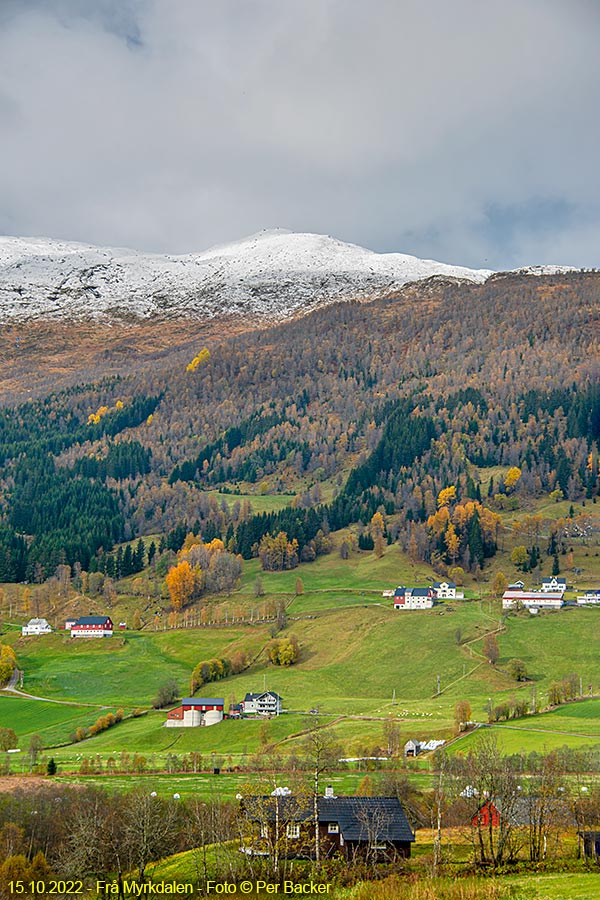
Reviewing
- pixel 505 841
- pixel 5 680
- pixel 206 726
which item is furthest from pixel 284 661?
pixel 505 841

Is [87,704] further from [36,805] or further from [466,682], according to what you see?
[36,805]

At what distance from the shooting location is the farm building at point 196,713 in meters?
120

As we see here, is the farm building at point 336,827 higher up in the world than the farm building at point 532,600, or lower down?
lower down

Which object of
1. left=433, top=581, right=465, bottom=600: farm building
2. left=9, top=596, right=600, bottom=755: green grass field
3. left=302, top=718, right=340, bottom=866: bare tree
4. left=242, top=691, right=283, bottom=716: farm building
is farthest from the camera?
left=433, top=581, right=465, bottom=600: farm building

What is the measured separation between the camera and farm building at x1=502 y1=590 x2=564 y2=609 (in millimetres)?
164125

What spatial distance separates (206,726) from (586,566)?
104305mm

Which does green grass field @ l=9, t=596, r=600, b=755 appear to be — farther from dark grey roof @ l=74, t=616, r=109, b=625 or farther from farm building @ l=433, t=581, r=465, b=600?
farm building @ l=433, t=581, r=465, b=600

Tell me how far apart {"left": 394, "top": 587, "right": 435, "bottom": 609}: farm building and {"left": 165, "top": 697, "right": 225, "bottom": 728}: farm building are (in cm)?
5538

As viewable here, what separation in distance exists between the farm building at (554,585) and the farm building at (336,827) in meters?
122

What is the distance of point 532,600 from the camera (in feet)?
541

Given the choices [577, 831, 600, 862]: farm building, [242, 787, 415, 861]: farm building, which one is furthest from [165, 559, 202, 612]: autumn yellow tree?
[577, 831, 600, 862]: farm building

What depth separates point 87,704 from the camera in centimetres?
13725

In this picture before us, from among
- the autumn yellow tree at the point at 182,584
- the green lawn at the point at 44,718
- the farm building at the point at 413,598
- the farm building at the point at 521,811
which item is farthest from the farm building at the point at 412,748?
the autumn yellow tree at the point at 182,584

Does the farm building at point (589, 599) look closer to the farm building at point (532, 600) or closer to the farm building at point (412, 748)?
the farm building at point (532, 600)
